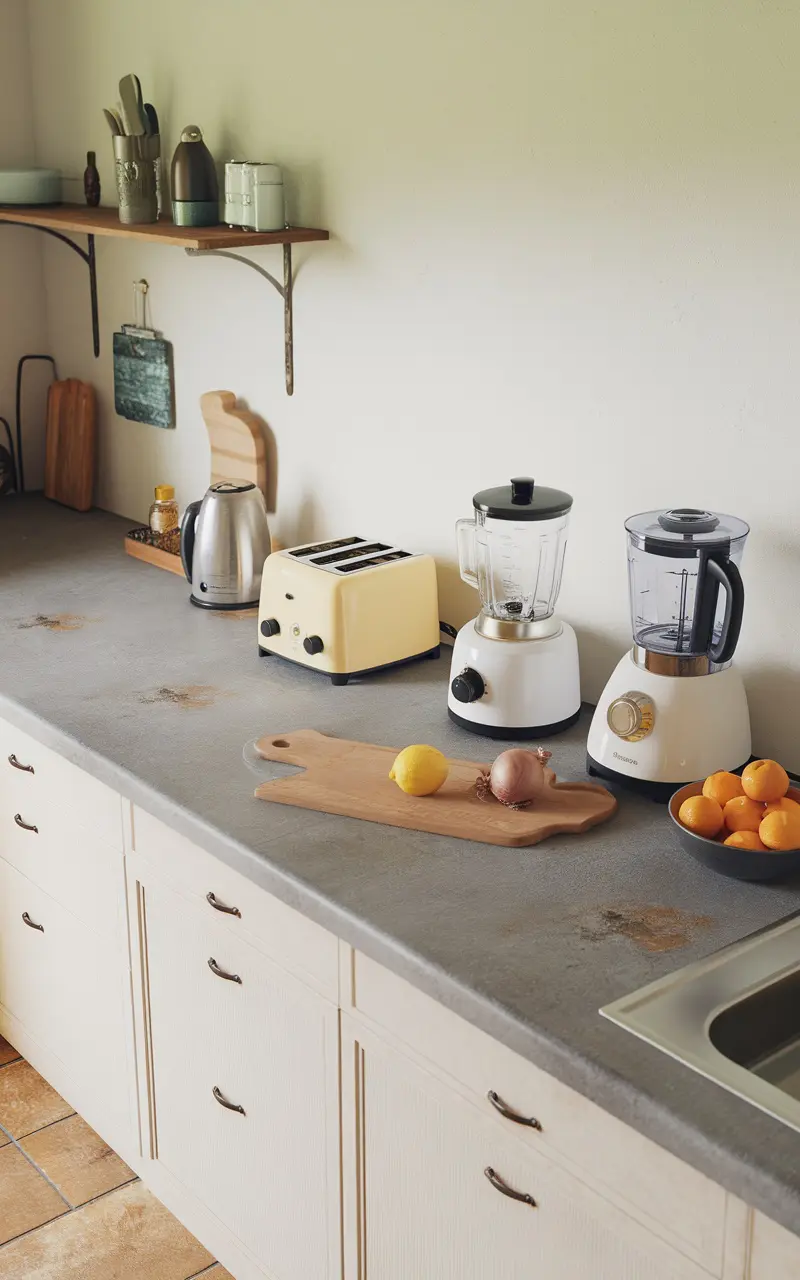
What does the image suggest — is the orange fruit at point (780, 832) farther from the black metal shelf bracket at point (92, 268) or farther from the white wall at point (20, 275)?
the white wall at point (20, 275)

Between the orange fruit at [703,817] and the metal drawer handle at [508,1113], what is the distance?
16.1 inches

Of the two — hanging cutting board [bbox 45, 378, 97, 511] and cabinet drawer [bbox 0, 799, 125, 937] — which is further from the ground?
hanging cutting board [bbox 45, 378, 97, 511]

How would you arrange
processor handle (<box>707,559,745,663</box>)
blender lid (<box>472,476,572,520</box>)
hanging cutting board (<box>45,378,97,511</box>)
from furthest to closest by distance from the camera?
hanging cutting board (<box>45,378,97,511</box>), blender lid (<box>472,476,572,520</box>), processor handle (<box>707,559,745,663</box>)

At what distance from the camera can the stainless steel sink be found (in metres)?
1.27

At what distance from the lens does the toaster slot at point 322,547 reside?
2316 millimetres

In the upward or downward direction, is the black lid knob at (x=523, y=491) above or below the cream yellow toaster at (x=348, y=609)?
above

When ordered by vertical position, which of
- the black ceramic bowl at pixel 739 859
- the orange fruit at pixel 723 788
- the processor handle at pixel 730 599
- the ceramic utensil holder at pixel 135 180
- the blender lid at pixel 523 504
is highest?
the ceramic utensil holder at pixel 135 180

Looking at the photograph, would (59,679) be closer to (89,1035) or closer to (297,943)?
(89,1035)

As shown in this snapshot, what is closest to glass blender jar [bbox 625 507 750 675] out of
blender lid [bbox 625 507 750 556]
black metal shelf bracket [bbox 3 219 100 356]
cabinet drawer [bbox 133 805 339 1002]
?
blender lid [bbox 625 507 750 556]

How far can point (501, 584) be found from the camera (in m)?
2.10

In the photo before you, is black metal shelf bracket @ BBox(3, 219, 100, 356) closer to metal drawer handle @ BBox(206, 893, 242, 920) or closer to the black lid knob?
the black lid knob

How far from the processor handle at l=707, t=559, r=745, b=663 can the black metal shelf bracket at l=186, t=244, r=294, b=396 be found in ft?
3.83

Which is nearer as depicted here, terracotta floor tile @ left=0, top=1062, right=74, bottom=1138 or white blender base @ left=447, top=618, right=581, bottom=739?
white blender base @ left=447, top=618, right=581, bottom=739

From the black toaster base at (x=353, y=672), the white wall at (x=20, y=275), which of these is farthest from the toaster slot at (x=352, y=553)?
the white wall at (x=20, y=275)
